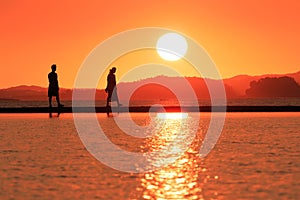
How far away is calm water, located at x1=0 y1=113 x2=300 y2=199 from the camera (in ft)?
31.3

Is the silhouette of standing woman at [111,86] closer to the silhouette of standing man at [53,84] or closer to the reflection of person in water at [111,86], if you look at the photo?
the reflection of person in water at [111,86]

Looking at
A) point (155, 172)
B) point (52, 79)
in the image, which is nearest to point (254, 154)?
point (155, 172)

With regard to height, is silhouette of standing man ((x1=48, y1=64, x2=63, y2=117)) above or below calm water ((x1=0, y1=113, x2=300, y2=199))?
above

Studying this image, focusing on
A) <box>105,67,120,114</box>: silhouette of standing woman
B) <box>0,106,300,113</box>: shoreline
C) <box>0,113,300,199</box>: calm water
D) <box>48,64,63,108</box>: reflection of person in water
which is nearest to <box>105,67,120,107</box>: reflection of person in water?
<box>105,67,120,114</box>: silhouette of standing woman

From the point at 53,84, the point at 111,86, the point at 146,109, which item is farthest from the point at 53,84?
the point at 146,109

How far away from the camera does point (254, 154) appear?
14.7 metres

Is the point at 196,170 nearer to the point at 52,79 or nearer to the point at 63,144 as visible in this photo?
the point at 63,144

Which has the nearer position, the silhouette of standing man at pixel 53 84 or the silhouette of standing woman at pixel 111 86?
the silhouette of standing man at pixel 53 84

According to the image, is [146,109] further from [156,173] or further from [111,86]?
[156,173]

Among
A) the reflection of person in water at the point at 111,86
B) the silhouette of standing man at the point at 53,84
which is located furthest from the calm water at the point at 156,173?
the reflection of person in water at the point at 111,86

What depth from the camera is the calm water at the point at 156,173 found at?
31.3ft

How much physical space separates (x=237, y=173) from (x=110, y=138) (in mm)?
8514

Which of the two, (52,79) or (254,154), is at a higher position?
(52,79)

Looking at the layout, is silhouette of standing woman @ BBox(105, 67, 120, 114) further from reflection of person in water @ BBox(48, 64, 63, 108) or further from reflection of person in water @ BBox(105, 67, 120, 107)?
reflection of person in water @ BBox(48, 64, 63, 108)
